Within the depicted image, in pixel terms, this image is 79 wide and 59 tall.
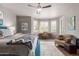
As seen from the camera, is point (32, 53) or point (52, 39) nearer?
point (32, 53)

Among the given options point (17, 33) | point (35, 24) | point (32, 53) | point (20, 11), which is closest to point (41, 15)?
point (35, 24)

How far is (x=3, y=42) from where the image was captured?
62.0 inches

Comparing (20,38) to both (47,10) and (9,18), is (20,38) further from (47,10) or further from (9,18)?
(47,10)

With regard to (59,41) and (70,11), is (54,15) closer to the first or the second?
(70,11)

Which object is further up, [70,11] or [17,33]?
[70,11]

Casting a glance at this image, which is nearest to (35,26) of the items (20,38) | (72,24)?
(20,38)

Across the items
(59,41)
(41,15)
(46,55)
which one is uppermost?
(41,15)

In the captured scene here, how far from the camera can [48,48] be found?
5.49 feet

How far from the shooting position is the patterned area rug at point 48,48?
1.59 m

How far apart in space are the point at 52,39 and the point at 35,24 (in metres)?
0.32

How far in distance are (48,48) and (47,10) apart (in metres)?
0.52

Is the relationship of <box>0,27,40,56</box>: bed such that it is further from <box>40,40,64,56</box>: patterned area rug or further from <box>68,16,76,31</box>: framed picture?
<box>68,16,76,31</box>: framed picture

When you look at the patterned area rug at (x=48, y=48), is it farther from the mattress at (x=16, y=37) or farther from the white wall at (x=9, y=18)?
the white wall at (x=9, y=18)

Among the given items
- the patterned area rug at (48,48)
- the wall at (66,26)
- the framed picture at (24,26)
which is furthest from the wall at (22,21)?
the wall at (66,26)
